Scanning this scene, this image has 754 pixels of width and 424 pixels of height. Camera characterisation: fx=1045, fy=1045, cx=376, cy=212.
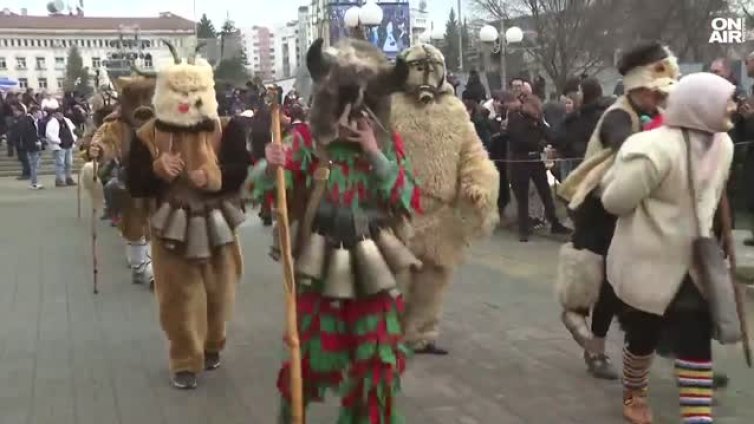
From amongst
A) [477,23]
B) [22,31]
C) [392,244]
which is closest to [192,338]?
[392,244]

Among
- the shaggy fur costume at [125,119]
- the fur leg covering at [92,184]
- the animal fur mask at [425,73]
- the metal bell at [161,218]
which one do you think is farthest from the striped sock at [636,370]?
the fur leg covering at [92,184]

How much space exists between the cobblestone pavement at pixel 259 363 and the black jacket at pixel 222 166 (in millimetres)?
1200

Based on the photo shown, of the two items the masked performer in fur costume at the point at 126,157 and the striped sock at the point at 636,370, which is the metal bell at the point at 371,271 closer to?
the striped sock at the point at 636,370

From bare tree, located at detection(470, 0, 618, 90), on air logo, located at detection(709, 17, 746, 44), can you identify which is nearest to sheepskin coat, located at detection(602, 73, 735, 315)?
on air logo, located at detection(709, 17, 746, 44)

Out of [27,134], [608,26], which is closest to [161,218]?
[27,134]

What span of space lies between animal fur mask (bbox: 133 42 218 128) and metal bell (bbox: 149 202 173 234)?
50cm

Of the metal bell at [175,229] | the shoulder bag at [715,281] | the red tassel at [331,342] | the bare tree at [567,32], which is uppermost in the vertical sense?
the bare tree at [567,32]

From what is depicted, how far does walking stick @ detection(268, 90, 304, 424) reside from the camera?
4.40m

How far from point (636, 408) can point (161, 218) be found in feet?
9.50

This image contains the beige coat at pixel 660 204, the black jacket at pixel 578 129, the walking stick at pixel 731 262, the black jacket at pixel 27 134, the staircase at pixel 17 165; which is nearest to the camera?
the beige coat at pixel 660 204

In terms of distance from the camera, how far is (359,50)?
4809 mm

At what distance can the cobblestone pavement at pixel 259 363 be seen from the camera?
18.9 feet

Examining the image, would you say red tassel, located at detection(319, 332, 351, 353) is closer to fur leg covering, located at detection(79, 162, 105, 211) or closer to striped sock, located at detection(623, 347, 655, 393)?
striped sock, located at detection(623, 347, 655, 393)

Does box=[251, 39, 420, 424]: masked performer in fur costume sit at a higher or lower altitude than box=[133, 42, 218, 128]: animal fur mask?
lower
